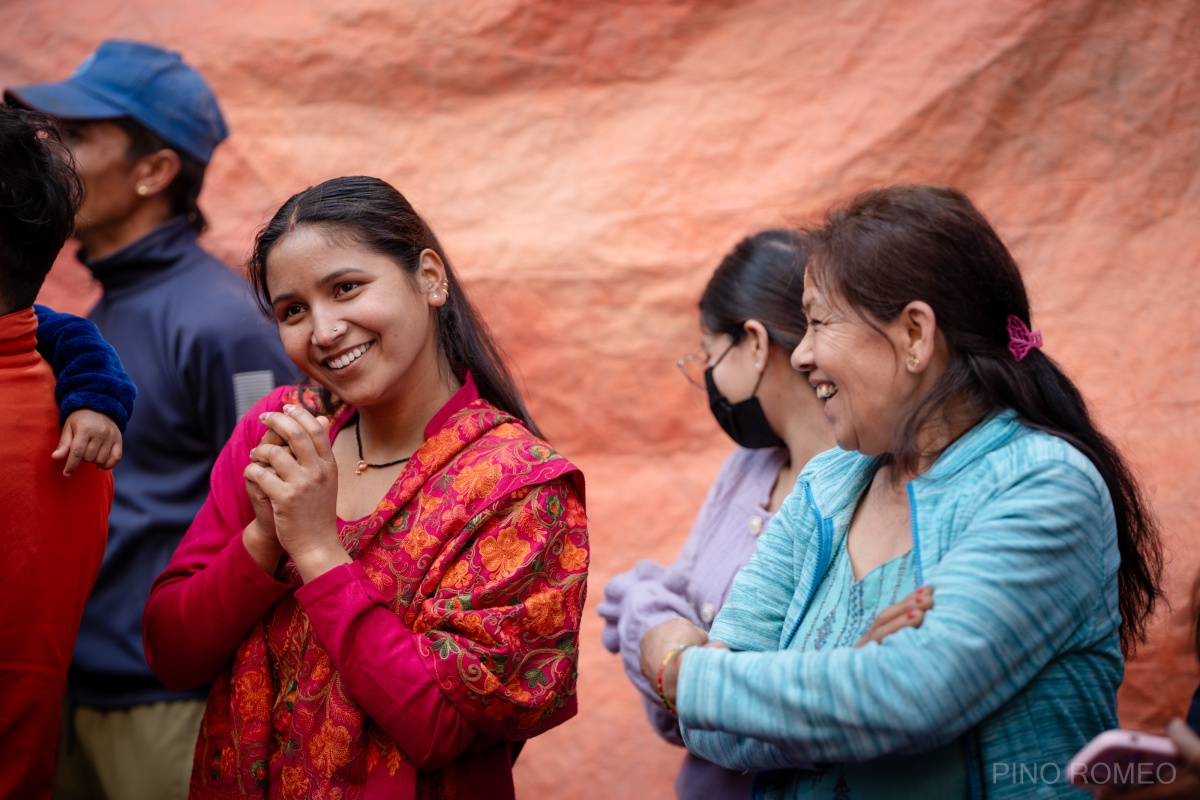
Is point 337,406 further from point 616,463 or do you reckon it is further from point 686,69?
point 686,69

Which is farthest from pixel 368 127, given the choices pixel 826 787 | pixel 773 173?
pixel 826 787

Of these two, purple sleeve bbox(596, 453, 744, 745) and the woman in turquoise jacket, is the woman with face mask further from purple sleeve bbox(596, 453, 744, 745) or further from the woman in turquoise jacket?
the woman in turquoise jacket

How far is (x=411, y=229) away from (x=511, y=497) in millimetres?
594

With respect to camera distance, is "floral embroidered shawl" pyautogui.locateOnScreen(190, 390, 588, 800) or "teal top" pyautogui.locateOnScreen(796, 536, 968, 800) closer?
"teal top" pyautogui.locateOnScreen(796, 536, 968, 800)

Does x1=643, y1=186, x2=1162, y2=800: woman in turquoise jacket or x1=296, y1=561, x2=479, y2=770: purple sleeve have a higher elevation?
x1=643, y1=186, x2=1162, y2=800: woman in turquoise jacket

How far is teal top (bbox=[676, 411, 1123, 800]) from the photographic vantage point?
1486 mm

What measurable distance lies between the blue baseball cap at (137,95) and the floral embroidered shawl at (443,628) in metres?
1.80

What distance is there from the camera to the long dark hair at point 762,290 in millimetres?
2594

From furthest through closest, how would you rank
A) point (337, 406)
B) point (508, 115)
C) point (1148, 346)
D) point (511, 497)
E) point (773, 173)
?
point (508, 115) → point (773, 173) → point (1148, 346) → point (337, 406) → point (511, 497)

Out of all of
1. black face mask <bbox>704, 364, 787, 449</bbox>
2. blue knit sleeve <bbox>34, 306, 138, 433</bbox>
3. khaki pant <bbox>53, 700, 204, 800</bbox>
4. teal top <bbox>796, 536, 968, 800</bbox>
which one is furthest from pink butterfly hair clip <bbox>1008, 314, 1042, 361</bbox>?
khaki pant <bbox>53, 700, 204, 800</bbox>

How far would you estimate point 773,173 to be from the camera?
4750mm

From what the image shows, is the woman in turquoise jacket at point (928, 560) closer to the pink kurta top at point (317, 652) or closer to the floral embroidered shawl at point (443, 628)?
the floral embroidered shawl at point (443, 628)

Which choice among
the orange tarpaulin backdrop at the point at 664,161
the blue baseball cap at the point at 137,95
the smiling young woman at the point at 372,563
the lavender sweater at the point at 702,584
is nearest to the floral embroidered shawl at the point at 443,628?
the smiling young woman at the point at 372,563

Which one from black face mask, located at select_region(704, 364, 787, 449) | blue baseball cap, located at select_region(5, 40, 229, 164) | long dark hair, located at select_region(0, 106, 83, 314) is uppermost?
long dark hair, located at select_region(0, 106, 83, 314)
